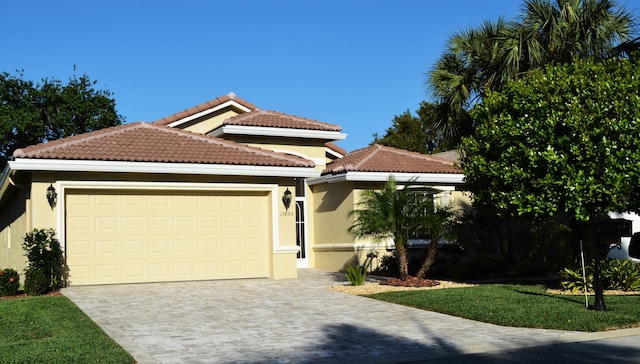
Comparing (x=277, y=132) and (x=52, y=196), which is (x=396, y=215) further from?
(x=52, y=196)

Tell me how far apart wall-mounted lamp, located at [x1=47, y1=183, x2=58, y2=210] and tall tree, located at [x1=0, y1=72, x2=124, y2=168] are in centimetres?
3112

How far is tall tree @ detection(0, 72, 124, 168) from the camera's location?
44406 mm

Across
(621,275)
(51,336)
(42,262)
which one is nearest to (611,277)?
(621,275)

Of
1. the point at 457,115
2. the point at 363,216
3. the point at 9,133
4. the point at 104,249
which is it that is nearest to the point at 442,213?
the point at 363,216

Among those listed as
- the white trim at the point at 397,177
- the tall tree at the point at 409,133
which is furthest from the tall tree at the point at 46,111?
the white trim at the point at 397,177

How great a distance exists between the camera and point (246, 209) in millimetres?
17953

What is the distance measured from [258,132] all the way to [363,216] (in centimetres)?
657

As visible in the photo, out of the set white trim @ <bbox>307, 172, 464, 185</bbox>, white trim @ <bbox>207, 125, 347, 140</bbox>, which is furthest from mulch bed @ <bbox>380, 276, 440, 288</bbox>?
white trim @ <bbox>207, 125, 347, 140</bbox>

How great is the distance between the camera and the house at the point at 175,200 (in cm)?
1584

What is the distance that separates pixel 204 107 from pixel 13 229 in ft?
24.1

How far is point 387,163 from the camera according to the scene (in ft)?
68.4

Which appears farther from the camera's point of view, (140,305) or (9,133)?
(9,133)

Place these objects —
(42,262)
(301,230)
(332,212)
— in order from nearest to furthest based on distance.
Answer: (42,262), (332,212), (301,230)

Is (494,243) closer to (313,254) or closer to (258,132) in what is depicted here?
(313,254)
